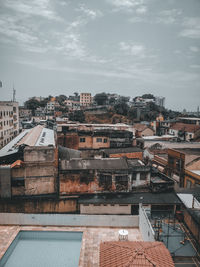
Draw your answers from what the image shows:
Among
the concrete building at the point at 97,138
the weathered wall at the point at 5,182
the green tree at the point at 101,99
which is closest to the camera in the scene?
the weathered wall at the point at 5,182

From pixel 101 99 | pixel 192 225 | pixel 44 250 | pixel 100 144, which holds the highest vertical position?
pixel 101 99

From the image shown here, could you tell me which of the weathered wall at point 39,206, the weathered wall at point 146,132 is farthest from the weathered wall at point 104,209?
the weathered wall at point 146,132

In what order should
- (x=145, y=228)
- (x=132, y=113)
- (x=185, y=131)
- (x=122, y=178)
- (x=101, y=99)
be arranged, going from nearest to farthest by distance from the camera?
(x=145, y=228) → (x=122, y=178) → (x=185, y=131) → (x=132, y=113) → (x=101, y=99)

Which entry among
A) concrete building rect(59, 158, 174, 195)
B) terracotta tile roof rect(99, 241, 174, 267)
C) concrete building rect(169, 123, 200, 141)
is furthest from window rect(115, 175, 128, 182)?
concrete building rect(169, 123, 200, 141)

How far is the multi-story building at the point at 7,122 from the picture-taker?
107 ft

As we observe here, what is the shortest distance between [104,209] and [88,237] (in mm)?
3750

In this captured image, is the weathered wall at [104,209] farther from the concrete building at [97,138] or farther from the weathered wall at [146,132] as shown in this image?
the weathered wall at [146,132]

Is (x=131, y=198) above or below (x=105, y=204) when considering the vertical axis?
above

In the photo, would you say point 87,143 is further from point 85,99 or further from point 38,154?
point 85,99

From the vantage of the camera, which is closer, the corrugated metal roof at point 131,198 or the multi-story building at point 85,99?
the corrugated metal roof at point 131,198

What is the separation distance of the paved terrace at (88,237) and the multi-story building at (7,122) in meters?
20.6

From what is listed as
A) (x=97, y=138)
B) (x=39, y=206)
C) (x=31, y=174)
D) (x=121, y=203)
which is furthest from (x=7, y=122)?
(x=121, y=203)

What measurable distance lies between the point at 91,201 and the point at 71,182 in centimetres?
253

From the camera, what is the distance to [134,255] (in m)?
8.19
